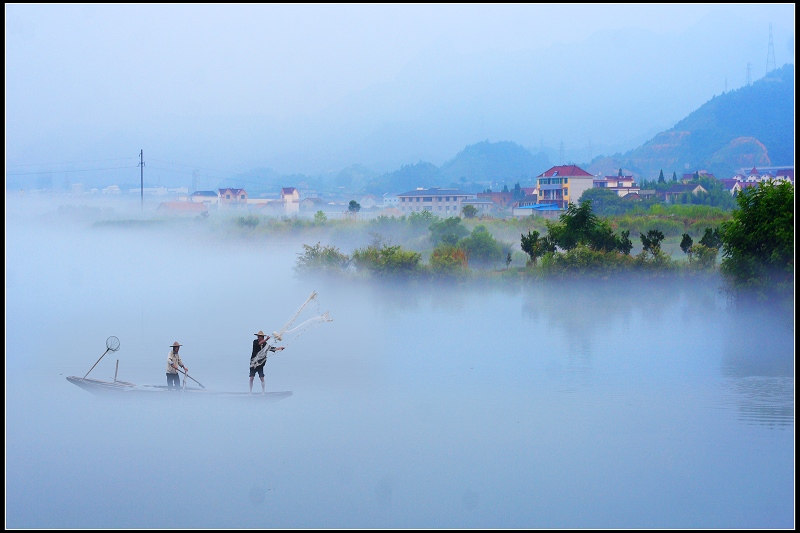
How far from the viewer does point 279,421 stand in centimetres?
664

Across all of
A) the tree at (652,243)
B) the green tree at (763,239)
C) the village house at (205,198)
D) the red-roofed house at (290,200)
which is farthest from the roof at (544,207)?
the green tree at (763,239)

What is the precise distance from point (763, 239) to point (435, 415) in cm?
598

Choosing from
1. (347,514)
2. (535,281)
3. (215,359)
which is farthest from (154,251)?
(347,514)

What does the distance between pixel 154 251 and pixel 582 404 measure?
65.4 feet

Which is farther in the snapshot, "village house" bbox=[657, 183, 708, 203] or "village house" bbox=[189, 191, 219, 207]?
"village house" bbox=[189, 191, 219, 207]

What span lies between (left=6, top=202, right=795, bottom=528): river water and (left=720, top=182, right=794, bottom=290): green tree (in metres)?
0.50

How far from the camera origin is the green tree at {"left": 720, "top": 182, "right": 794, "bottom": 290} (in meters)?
10.5

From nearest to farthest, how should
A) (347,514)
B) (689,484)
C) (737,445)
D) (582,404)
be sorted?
(347,514) < (689,484) < (737,445) < (582,404)

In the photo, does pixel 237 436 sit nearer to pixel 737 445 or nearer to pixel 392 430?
pixel 392 430

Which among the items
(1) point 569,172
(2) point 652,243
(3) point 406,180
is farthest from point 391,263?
(3) point 406,180

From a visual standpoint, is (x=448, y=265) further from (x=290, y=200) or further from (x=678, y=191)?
(x=290, y=200)

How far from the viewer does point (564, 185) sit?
3431 centimetres

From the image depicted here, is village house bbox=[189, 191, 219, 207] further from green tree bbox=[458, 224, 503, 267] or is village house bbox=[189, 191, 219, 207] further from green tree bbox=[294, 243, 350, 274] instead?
green tree bbox=[294, 243, 350, 274]

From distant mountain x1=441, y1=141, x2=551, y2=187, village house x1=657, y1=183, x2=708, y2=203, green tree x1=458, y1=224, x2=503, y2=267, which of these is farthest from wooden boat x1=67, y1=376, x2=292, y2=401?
distant mountain x1=441, y1=141, x2=551, y2=187
